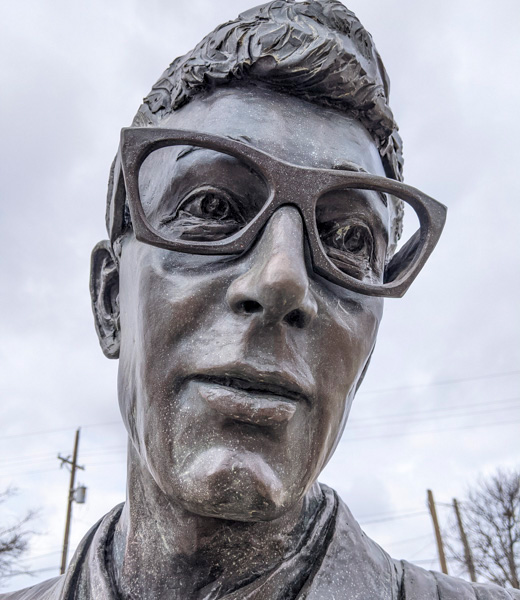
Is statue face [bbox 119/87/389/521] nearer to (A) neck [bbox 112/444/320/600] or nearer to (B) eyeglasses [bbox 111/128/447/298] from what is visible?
(B) eyeglasses [bbox 111/128/447/298]

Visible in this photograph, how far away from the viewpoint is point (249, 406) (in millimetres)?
1482

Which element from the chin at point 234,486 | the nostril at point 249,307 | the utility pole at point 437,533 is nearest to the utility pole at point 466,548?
the utility pole at point 437,533

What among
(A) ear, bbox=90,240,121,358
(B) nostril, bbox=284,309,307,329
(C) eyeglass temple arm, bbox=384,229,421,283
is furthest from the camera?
(A) ear, bbox=90,240,121,358

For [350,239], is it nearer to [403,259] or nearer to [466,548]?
[403,259]

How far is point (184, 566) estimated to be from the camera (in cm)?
177

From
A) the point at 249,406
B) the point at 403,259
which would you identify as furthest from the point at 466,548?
the point at 249,406

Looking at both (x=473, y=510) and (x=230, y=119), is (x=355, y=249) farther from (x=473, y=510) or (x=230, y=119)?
(x=473, y=510)

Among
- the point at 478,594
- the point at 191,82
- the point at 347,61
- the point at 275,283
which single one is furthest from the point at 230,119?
the point at 478,594

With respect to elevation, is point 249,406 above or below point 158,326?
below

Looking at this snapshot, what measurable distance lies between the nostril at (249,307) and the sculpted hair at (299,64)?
2.83 feet

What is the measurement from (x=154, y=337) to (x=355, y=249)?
0.67 meters

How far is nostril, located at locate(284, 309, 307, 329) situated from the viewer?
159 centimetres

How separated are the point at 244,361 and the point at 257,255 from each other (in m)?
0.29

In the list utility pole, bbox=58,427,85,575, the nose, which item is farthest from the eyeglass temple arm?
utility pole, bbox=58,427,85,575
